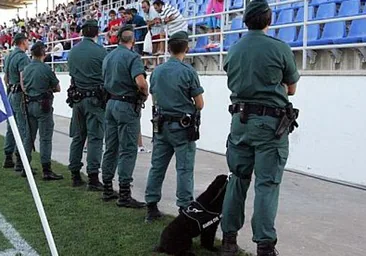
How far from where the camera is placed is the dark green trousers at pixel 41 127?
7539 millimetres

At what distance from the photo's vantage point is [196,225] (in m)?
4.34

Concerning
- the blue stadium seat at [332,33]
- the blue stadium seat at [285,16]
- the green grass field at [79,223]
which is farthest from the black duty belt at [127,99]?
the blue stadium seat at [285,16]

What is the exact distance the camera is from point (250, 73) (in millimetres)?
3961

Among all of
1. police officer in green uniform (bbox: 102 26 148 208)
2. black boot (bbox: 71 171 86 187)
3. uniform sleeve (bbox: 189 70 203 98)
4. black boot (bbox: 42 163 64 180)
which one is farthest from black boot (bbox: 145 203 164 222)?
black boot (bbox: 42 163 64 180)

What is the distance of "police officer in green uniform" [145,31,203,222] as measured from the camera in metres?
A: 5.05

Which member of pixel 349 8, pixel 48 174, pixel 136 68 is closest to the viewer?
pixel 136 68

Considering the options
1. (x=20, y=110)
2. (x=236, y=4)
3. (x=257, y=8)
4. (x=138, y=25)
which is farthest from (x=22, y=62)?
(x=236, y=4)

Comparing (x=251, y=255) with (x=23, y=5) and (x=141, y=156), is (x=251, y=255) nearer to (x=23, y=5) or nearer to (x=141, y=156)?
(x=141, y=156)

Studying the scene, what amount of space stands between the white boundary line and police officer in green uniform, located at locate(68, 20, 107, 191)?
1.60m

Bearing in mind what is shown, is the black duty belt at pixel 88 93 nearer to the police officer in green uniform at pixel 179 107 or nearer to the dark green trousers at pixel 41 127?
the dark green trousers at pixel 41 127

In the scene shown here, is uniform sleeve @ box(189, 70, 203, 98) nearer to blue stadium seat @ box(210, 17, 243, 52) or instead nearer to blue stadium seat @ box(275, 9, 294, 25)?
blue stadium seat @ box(275, 9, 294, 25)

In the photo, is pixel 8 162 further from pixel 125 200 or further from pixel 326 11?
pixel 326 11

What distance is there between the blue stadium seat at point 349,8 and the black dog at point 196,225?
4941mm

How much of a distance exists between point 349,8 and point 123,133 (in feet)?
15.0
